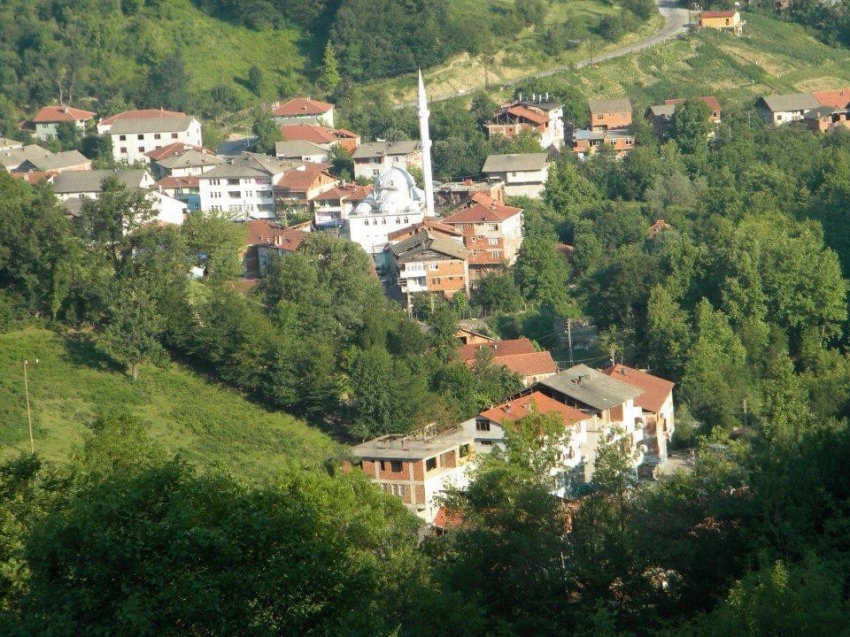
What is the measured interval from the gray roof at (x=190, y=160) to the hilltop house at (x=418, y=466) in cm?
1889

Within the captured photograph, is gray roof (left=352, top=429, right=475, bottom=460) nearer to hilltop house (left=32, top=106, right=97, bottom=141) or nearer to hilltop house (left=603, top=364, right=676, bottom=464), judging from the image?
hilltop house (left=603, top=364, right=676, bottom=464)

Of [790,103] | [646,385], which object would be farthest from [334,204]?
[790,103]

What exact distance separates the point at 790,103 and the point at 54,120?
73.7 feet

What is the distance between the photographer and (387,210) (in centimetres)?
3378

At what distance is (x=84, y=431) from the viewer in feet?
70.8

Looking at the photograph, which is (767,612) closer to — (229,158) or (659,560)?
(659,560)

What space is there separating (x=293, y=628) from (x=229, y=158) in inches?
1237

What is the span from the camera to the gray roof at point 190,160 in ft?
128

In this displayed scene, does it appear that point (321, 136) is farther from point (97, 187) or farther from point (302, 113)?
point (97, 187)

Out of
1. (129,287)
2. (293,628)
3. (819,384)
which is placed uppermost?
(293,628)

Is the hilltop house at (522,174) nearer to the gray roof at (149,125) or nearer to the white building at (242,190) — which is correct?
the white building at (242,190)

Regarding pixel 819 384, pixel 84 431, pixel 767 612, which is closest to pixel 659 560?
pixel 767 612

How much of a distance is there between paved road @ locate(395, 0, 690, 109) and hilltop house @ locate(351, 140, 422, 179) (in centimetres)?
670

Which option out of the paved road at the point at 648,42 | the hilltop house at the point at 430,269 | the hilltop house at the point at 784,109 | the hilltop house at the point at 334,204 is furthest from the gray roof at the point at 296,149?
the hilltop house at the point at 784,109
